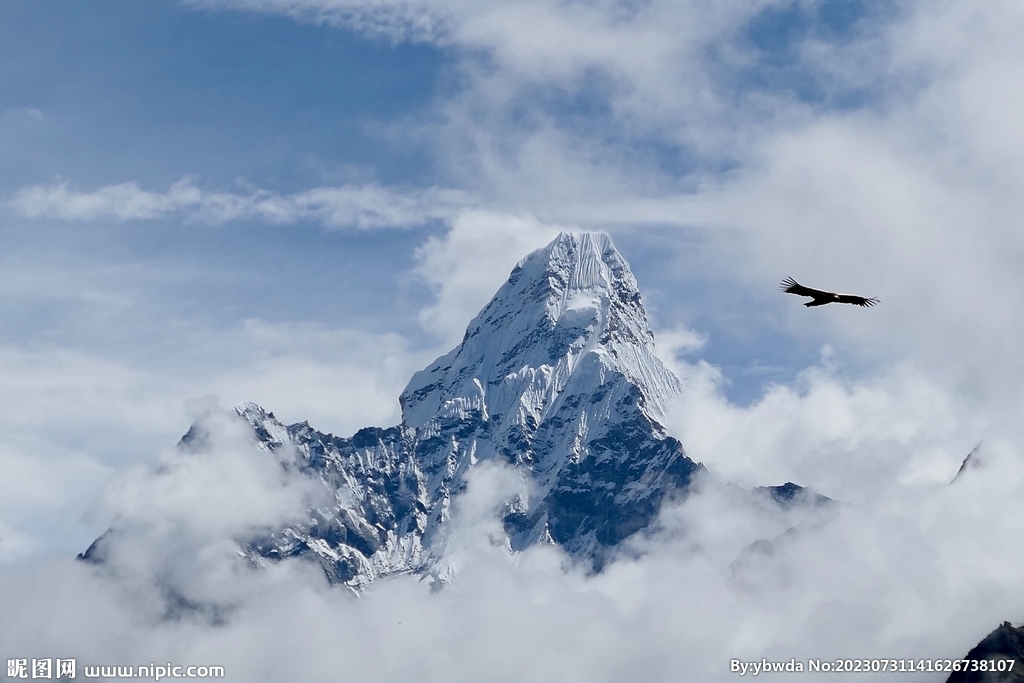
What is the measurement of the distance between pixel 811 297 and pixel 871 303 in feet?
13.9

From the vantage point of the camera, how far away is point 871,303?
10856 cm

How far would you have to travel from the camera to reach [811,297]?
110062 mm
